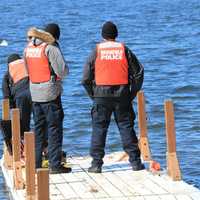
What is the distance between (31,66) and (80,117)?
309 inches

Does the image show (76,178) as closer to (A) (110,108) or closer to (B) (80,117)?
(A) (110,108)

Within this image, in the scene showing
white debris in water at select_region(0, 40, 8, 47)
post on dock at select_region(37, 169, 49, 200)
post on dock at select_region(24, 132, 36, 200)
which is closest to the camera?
post on dock at select_region(37, 169, 49, 200)

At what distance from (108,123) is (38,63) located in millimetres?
1145

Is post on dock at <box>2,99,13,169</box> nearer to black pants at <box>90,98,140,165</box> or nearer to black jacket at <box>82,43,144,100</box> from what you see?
black pants at <box>90,98,140,165</box>

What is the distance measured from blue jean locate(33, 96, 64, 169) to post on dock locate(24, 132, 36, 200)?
1346mm

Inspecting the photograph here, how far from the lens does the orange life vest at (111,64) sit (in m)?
11.5

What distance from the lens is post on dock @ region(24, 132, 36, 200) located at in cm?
1026

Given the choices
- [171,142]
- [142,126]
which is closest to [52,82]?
[171,142]

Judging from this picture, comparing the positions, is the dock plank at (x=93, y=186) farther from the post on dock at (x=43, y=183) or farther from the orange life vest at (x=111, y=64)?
the post on dock at (x=43, y=183)

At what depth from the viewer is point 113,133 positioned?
17547mm

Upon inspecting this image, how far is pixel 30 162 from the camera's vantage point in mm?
10367

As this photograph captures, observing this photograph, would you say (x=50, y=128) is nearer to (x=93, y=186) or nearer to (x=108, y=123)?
(x=108, y=123)

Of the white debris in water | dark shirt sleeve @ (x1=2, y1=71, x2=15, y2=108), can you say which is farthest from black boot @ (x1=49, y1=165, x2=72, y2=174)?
the white debris in water

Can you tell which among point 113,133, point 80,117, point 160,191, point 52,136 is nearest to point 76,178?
point 52,136
